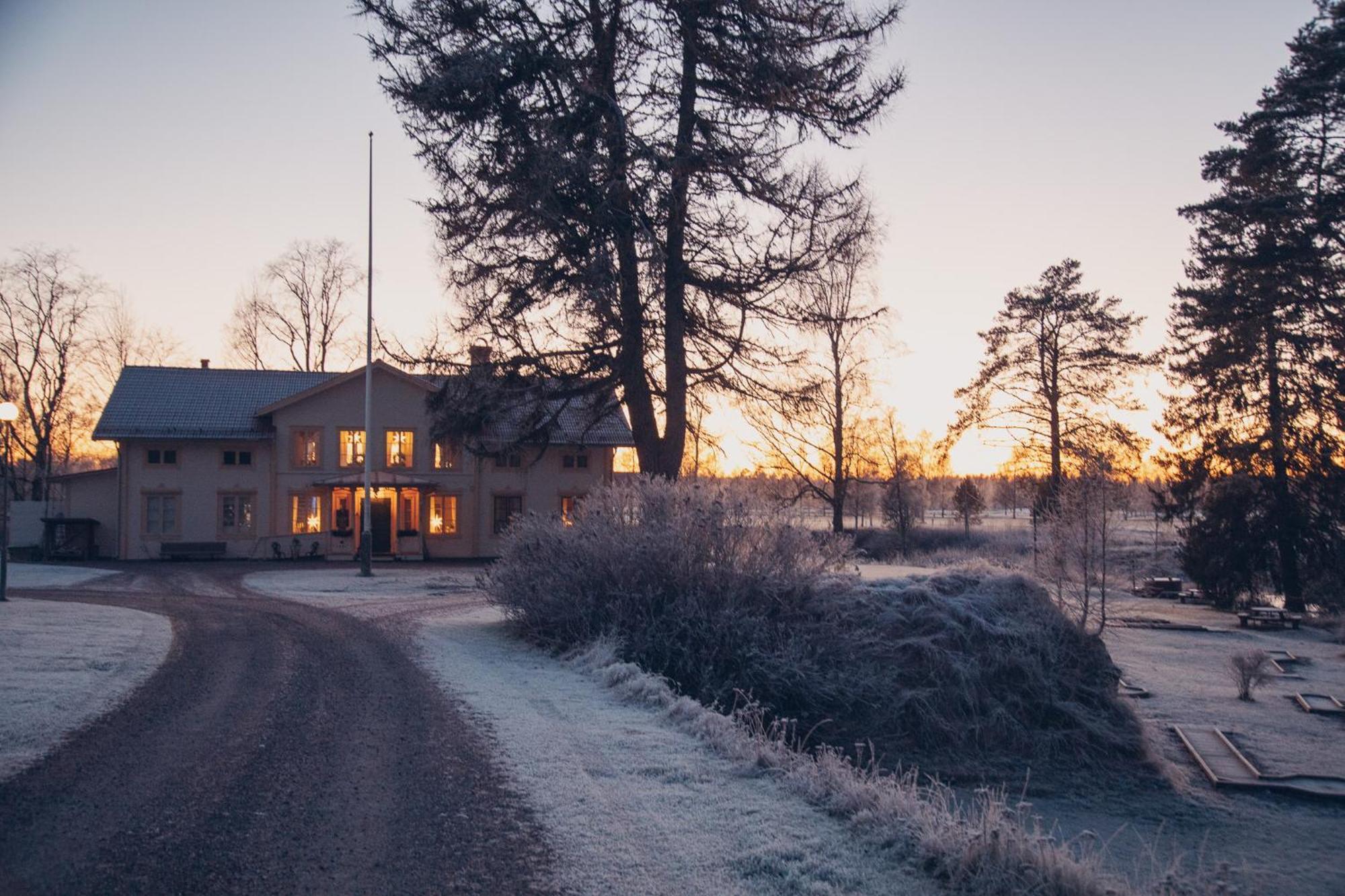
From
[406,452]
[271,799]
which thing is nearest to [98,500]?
[406,452]

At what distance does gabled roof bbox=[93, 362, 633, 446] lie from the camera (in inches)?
1259

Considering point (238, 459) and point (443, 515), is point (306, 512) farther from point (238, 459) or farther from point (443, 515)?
point (443, 515)

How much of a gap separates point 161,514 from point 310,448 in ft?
17.6

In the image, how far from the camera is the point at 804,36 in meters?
17.1

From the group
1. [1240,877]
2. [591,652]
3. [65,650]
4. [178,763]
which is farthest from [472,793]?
[1240,877]

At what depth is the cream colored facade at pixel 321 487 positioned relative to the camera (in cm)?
3219

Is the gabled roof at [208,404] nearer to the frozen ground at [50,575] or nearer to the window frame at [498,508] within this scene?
the window frame at [498,508]

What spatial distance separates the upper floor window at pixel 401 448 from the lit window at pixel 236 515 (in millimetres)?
4965

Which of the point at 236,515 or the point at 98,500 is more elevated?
the point at 98,500

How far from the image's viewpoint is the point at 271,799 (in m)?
5.84

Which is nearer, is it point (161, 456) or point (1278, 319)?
point (1278, 319)

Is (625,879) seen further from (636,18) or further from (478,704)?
(636,18)

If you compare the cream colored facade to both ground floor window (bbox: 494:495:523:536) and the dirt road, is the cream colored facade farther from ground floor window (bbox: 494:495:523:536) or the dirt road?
the dirt road

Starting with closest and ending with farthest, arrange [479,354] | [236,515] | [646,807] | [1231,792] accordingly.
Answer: [646,807], [1231,792], [479,354], [236,515]
